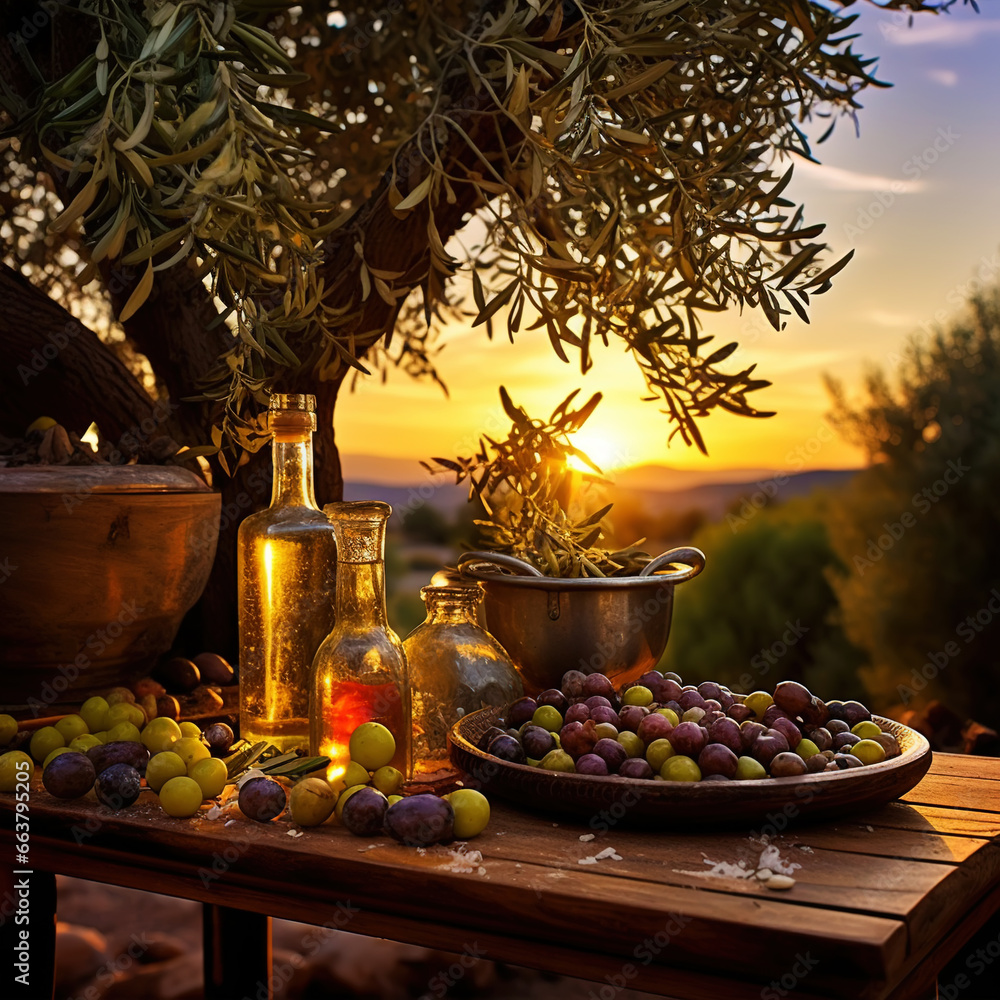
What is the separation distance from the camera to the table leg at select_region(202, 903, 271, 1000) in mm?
1206

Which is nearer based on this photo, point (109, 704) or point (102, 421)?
point (109, 704)

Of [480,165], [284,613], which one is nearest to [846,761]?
[284,613]

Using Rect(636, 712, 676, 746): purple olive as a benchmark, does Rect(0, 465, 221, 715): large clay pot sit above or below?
above

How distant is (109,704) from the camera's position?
113cm

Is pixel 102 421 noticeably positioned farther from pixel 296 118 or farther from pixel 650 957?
pixel 650 957

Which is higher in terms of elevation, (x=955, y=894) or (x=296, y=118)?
(x=296, y=118)

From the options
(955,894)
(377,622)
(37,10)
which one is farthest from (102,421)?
(955,894)

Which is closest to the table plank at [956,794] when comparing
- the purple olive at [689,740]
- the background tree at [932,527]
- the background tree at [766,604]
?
the purple olive at [689,740]

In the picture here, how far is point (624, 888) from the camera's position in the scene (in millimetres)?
661

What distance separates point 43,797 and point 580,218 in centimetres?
122

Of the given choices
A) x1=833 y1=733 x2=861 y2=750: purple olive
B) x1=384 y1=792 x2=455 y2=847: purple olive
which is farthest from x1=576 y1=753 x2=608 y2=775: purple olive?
x1=833 y1=733 x2=861 y2=750: purple olive

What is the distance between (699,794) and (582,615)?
0.37 meters

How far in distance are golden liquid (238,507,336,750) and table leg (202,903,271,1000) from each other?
322 mm

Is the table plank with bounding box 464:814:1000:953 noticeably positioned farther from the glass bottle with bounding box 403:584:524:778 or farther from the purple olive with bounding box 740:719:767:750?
the glass bottle with bounding box 403:584:524:778
